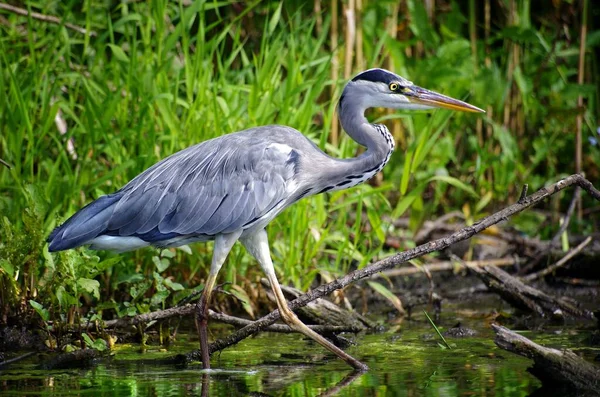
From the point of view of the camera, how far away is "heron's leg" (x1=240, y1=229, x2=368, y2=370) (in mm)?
4445

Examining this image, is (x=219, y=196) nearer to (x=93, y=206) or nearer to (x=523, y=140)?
(x=93, y=206)

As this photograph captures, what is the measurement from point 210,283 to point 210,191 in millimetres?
463

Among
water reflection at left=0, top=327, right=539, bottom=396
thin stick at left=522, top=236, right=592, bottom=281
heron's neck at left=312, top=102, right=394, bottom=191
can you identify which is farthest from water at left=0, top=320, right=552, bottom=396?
thin stick at left=522, top=236, right=592, bottom=281

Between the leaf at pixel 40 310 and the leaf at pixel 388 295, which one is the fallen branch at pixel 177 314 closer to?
the leaf at pixel 40 310

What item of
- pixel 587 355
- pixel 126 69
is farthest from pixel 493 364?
pixel 126 69

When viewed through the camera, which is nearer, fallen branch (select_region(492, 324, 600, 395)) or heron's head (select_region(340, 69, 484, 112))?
fallen branch (select_region(492, 324, 600, 395))

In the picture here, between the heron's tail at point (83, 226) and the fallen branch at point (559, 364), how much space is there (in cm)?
197

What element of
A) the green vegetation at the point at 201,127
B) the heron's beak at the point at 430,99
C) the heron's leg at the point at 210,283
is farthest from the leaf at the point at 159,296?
the heron's beak at the point at 430,99

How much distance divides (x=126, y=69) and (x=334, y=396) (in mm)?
2735

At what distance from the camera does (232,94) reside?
18.9 feet

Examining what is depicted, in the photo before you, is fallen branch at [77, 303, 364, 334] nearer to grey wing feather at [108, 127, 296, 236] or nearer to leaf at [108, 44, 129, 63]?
grey wing feather at [108, 127, 296, 236]

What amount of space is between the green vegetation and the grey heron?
0.21m

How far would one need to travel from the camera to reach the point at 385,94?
5098mm

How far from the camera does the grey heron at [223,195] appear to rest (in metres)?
4.69
